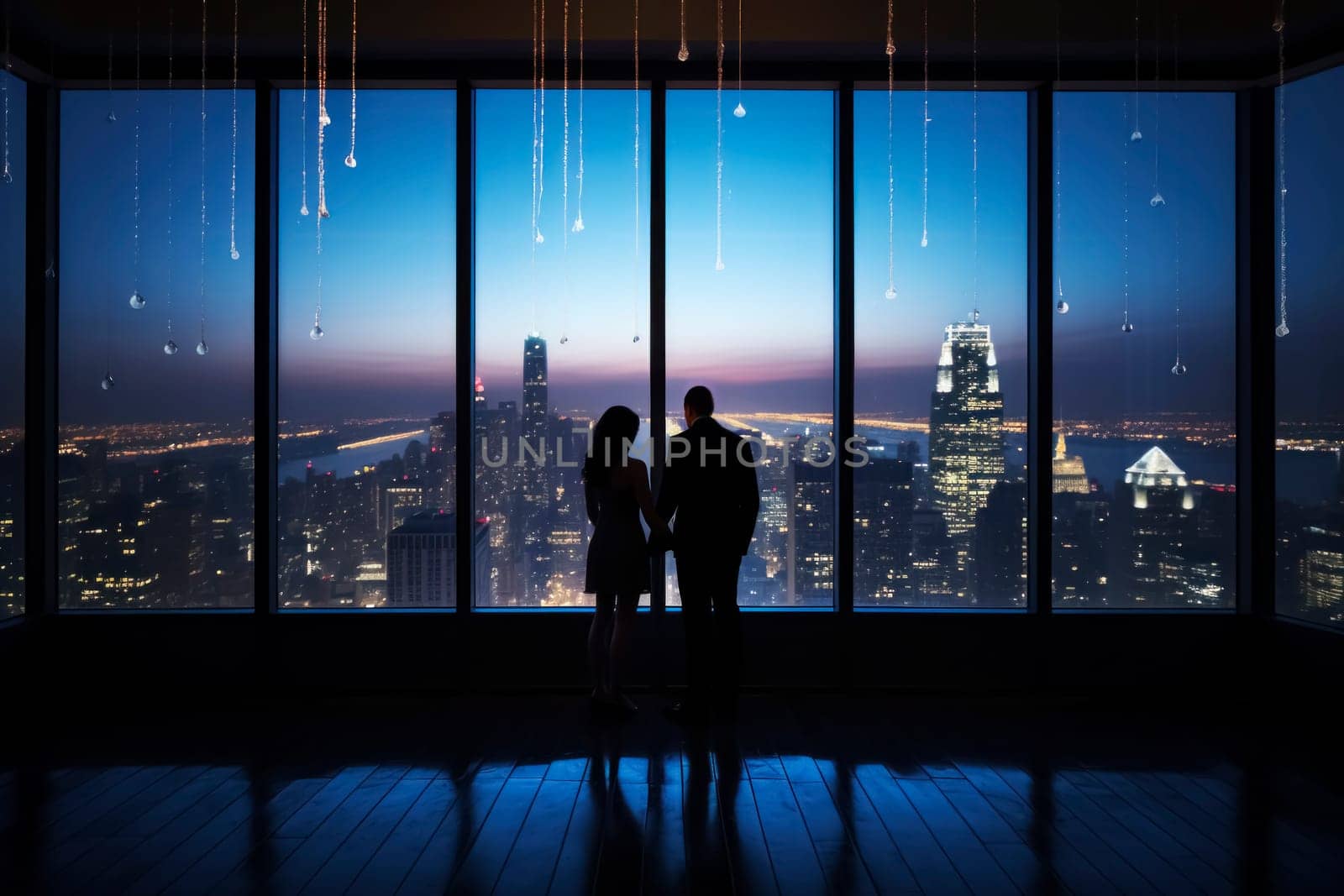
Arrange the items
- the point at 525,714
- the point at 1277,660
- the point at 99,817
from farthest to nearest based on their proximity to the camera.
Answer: the point at 1277,660
the point at 525,714
the point at 99,817

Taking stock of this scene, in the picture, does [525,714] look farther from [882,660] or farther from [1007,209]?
[1007,209]

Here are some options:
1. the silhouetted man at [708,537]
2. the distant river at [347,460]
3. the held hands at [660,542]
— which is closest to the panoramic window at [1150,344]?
the silhouetted man at [708,537]

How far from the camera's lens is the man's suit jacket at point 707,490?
3.96 meters

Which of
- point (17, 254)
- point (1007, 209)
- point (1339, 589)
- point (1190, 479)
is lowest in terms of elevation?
point (1339, 589)

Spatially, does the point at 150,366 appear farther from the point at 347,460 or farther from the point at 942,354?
the point at 942,354

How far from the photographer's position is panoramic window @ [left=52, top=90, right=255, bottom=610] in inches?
176

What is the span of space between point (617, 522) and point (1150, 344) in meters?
3.07

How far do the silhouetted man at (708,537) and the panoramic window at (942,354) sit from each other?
0.88 m

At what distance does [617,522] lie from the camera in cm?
393

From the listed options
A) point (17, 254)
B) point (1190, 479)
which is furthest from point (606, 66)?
point (1190, 479)

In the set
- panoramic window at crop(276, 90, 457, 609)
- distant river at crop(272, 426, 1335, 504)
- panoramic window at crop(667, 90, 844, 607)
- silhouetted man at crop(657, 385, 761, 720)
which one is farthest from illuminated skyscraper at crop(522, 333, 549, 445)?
silhouetted man at crop(657, 385, 761, 720)

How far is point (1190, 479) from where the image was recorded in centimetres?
454

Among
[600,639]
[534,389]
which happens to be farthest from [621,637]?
[534,389]

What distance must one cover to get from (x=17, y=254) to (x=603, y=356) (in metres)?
3.10
